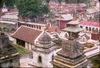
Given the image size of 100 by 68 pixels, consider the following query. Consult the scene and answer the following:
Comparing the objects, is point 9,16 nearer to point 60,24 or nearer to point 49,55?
point 60,24

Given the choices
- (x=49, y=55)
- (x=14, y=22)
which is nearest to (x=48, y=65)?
(x=49, y=55)

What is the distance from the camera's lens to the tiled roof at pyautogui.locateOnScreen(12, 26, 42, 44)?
2848 centimetres

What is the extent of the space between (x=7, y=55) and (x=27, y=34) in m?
17.4

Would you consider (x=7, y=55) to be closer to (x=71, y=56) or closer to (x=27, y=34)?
(x=71, y=56)

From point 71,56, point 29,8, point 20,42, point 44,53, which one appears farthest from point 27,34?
point 71,56

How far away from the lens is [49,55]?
16797 mm

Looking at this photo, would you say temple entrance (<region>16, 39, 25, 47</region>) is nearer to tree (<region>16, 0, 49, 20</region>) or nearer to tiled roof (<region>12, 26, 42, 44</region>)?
tiled roof (<region>12, 26, 42, 44</region>)

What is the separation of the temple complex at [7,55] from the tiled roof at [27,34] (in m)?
14.6

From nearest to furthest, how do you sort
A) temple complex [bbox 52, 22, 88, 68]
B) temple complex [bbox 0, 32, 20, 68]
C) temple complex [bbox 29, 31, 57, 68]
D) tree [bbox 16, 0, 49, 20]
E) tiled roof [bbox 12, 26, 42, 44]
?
1. temple complex [bbox 0, 32, 20, 68]
2. temple complex [bbox 52, 22, 88, 68]
3. temple complex [bbox 29, 31, 57, 68]
4. tiled roof [bbox 12, 26, 42, 44]
5. tree [bbox 16, 0, 49, 20]

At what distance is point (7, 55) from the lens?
12.7 m

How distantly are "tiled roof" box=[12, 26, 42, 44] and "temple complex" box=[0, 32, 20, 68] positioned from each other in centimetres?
1465

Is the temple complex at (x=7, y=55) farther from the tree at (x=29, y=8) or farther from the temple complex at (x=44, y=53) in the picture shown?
the tree at (x=29, y=8)

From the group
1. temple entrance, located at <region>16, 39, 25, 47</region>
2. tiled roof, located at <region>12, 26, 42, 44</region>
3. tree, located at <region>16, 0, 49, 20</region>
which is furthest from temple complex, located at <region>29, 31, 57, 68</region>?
tree, located at <region>16, 0, 49, 20</region>

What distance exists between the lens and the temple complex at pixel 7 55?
12555 millimetres
